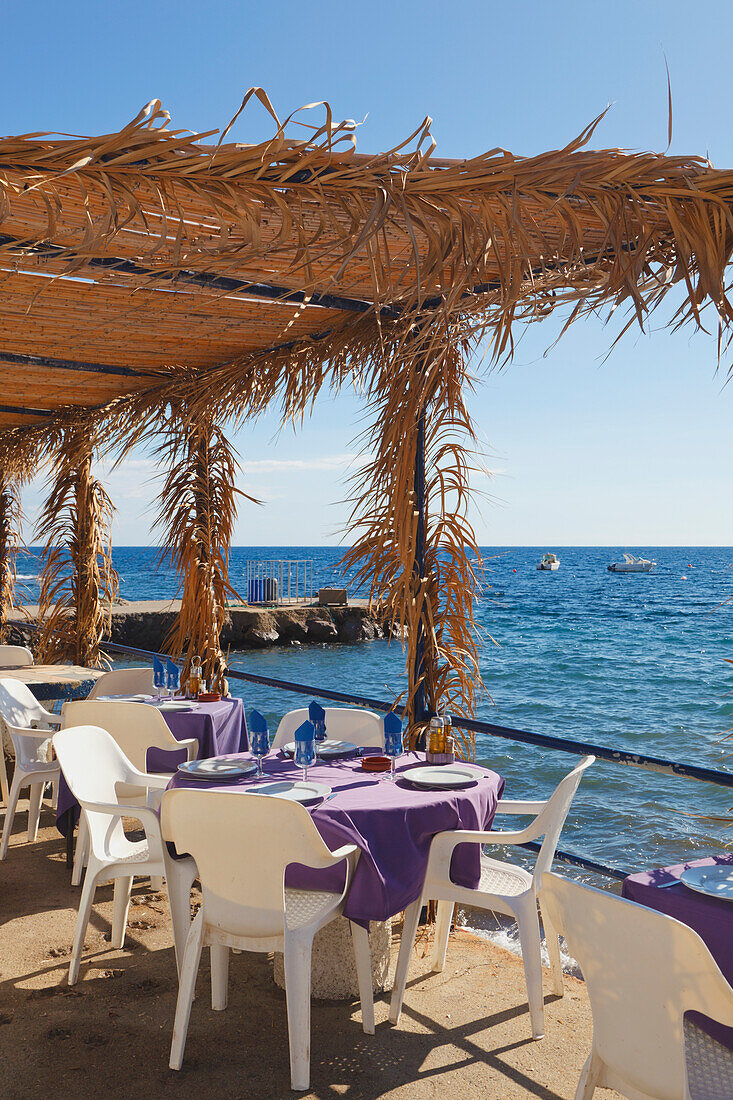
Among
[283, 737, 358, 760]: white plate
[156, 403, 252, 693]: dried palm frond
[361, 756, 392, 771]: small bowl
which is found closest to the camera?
[361, 756, 392, 771]: small bowl

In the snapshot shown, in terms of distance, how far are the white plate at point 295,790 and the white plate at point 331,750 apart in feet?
1.36

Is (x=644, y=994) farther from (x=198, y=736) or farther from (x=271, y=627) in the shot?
(x=271, y=627)

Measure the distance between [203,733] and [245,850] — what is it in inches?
85.3

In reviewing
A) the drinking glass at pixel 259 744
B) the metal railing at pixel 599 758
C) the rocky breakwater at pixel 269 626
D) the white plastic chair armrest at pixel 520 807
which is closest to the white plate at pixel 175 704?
the metal railing at pixel 599 758

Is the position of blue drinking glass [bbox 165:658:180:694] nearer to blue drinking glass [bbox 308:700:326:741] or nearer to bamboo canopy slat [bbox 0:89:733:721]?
bamboo canopy slat [bbox 0:89:733:721]

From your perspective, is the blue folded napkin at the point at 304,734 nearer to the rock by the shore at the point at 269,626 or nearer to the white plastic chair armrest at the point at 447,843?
the white plastic chair armrest at the point at 447,843

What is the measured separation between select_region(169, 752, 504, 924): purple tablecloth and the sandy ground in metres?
0.43

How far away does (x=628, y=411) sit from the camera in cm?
4184

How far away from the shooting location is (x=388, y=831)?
2.64m

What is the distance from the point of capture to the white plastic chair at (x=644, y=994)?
5.24 ft

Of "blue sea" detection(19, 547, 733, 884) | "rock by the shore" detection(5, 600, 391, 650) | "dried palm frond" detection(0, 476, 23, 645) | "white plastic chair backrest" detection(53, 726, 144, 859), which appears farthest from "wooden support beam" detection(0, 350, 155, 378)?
"rock by the shore" detection(5, 600, 391, 650)

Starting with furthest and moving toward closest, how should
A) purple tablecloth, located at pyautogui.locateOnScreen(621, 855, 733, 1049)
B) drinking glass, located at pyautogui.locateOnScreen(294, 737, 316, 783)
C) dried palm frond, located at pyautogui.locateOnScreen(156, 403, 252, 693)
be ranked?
dried palm frond, located at pyautogui.locateOnScreen(156, 403, 252, 693)
drinking glass, located at pyautogui.locateOnScreen(294, 737, 316, 783)
purple tablecloth, located at pyautogui.locateOnScreen(621, 855, 733, 1049)

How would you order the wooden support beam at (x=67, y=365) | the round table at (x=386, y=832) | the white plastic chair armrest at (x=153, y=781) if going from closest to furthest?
the round table at (x=386, y=832) → the white plastic chair armrest at (x=153, y=781) → the wooden support beam at (x=67, y=365)

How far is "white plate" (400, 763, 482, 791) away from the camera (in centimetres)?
290
